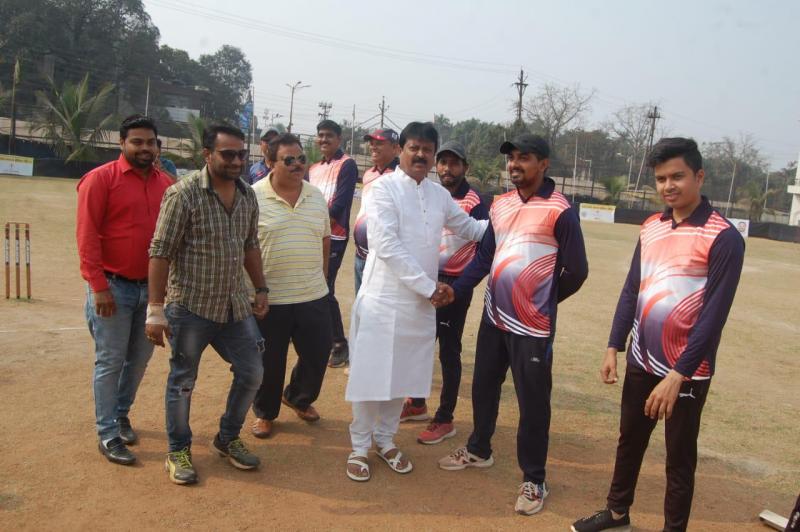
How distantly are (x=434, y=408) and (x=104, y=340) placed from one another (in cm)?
264

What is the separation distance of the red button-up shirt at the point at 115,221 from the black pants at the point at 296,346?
0.90m

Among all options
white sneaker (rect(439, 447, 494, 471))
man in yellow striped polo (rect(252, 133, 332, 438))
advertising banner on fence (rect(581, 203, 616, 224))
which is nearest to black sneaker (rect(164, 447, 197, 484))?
man in yellow striped polo (rect(252, 133, 332, 438))

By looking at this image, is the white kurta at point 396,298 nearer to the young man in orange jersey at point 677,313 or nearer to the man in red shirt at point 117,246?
the young man in orange jersey at point 677,313

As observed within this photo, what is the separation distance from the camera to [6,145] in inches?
1412

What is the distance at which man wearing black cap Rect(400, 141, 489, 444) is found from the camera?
4.74 meters

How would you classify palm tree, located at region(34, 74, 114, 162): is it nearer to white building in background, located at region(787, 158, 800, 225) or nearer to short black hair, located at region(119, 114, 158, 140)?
short black hair, located at region(119, 114, 158, 140)

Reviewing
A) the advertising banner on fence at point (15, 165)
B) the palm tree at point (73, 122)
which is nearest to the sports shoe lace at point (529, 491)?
the advertising banner on fence at point (15, 165)

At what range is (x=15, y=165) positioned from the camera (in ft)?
95.7

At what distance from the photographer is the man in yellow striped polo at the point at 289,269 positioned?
4320 millimetres

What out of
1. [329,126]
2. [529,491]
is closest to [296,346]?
[529,491]

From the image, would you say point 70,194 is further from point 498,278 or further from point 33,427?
point 498,278

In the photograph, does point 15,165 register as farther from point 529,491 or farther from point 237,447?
point 529,491

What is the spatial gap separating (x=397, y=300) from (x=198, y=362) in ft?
4.03

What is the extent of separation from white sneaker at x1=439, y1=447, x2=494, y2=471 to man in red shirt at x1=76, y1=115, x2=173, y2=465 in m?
1.94
